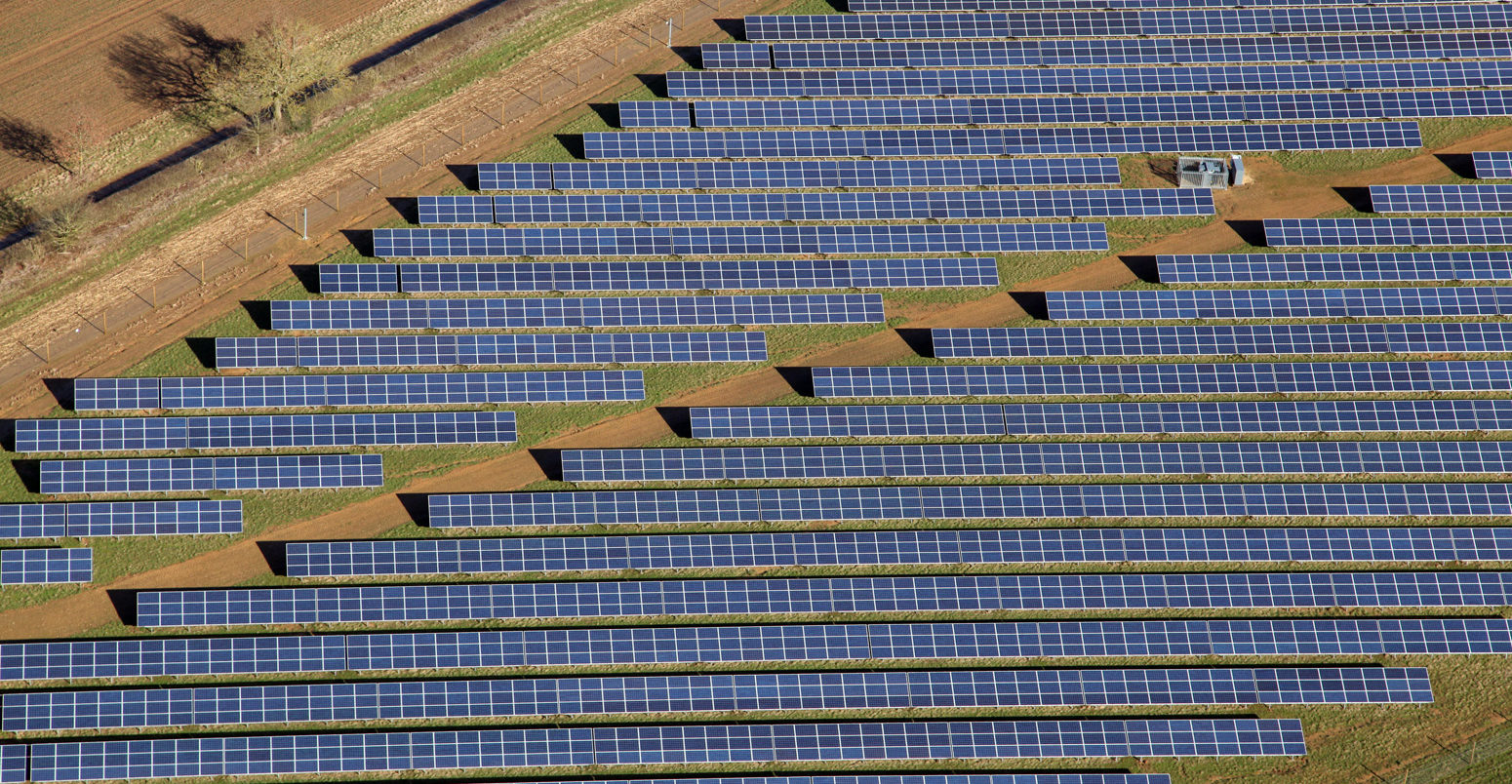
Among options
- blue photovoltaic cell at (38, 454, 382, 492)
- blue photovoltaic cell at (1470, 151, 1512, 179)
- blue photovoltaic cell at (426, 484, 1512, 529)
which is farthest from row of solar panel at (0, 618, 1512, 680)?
blue photovoltaic cell at (1470, 151, 1512, 179)

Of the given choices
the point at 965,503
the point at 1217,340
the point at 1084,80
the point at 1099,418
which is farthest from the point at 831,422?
the point at 1084,80

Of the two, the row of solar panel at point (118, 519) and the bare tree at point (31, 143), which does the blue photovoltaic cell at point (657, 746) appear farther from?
the bare tree at point (31, 143)

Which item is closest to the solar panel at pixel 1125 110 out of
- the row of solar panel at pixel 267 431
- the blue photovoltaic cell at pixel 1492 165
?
the blue photovoltaic cell at pixel 1492 165

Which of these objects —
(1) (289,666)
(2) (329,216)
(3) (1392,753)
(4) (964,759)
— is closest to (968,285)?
(4) (964,759)

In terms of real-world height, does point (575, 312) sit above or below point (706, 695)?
above

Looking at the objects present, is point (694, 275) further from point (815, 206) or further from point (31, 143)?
point (31, 143)

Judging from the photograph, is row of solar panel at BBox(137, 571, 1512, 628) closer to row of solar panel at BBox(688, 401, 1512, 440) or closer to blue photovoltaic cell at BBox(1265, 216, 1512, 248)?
row of solar panel at BBox(688, 401, 1512, 440)

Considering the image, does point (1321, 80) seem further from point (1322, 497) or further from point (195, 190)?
point (195, 190)
